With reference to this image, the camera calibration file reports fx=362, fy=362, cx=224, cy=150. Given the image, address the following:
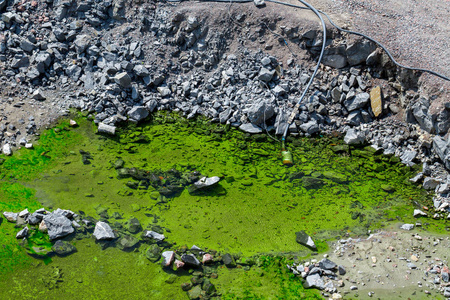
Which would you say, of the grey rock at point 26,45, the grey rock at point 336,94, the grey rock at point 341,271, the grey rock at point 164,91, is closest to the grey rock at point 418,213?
the grey rock at point 341,271

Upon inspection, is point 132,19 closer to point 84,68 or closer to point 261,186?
point 84,68

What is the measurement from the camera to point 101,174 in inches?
295

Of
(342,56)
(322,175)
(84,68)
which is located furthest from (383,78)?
(84,68)

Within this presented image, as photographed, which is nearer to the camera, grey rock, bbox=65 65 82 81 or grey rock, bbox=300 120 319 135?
grey rock, bbox=300 120 319 135

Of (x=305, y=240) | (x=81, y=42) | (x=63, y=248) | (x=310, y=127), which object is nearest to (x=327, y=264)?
(x=305, y=240)

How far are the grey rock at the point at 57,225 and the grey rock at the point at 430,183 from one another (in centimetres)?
696

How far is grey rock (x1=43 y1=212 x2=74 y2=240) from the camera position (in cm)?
607

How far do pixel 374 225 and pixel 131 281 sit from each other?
4.44 meters

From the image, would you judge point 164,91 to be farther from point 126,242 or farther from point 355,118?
point 355,118

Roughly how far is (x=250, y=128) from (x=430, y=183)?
13.3 ft

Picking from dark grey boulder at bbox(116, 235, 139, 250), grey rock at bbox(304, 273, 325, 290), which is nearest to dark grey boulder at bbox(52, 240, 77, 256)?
dark grey boulder at bbox(116, 235, 139, 250)

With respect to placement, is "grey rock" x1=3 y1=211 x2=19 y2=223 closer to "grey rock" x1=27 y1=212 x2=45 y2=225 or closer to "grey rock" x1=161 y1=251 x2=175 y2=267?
"grey rock" x1=27 y1=212 x2=45 y2=225

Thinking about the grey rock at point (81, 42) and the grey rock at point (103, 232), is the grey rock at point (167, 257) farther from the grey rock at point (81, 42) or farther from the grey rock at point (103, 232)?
the grey rock at point (81, 42)

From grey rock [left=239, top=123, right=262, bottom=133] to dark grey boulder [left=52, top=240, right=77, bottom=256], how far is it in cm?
463
